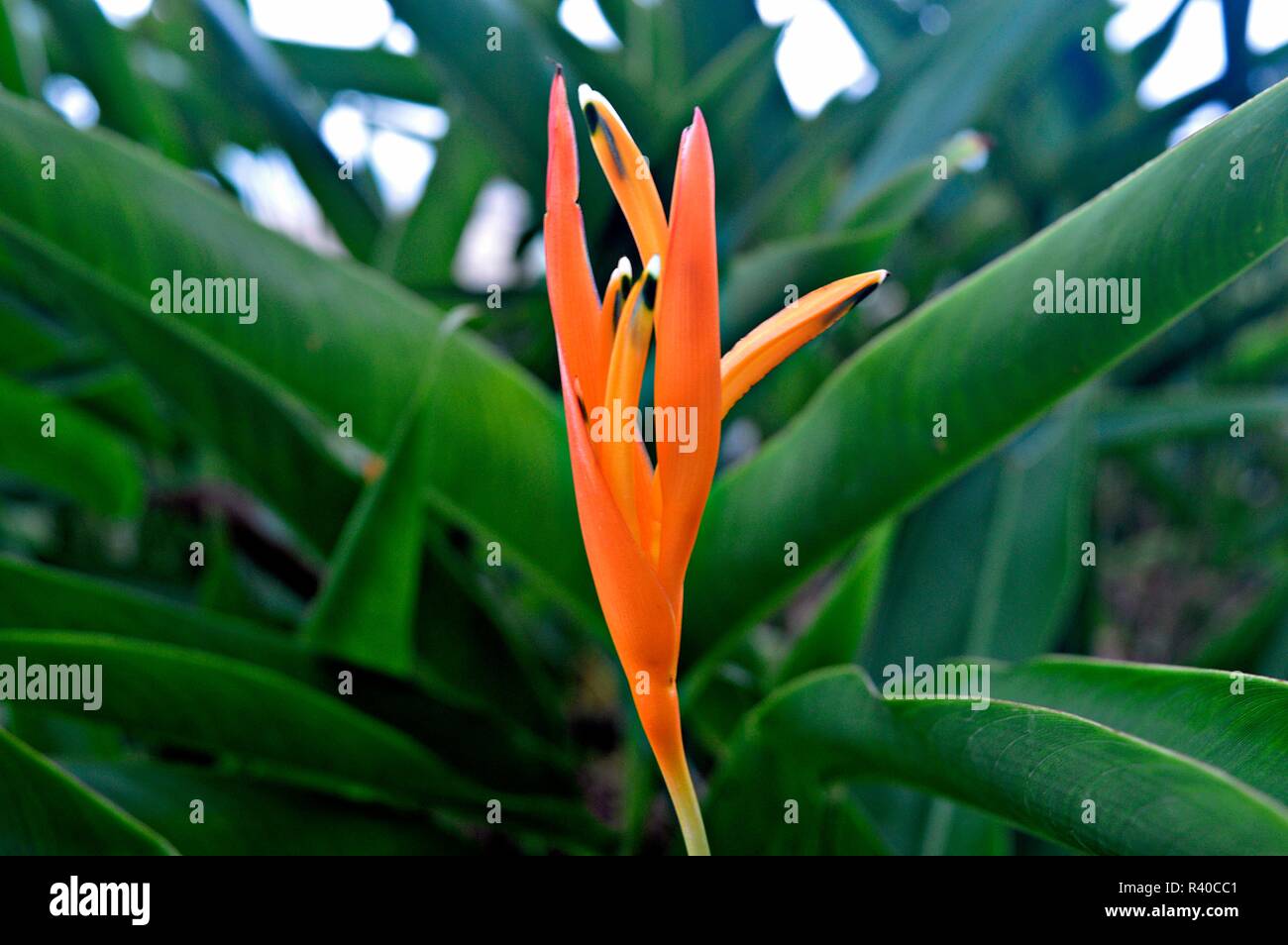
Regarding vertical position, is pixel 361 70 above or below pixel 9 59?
above

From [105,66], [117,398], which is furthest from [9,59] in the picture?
[117,398]

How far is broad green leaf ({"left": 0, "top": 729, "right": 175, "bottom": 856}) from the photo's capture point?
27cm

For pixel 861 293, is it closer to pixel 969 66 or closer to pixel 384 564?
pixel 384 564

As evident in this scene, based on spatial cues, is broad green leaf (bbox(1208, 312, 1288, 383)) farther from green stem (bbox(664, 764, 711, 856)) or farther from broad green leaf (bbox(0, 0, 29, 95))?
broad green leaf (bbox(0, 0, 29, 95))

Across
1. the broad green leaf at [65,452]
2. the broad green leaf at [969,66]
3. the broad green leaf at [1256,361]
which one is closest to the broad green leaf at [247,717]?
the broad green leaf at [65,452]

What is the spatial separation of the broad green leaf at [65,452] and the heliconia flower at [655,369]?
421 mm

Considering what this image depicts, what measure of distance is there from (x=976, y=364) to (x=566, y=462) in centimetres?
15

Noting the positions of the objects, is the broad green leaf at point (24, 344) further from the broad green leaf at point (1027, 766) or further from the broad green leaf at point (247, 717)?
the broad green leaf at point (1027, 766)

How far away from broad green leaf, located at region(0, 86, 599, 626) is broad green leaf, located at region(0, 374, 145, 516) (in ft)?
0.54

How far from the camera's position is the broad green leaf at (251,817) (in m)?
0.36

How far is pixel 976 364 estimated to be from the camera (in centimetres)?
31
